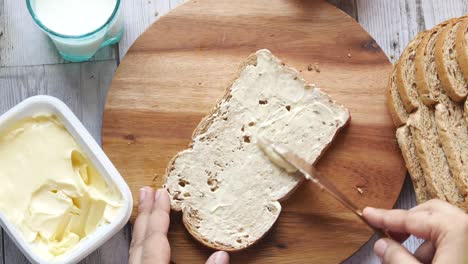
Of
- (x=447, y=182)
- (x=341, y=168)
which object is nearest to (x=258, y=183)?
(x=341, y=168)

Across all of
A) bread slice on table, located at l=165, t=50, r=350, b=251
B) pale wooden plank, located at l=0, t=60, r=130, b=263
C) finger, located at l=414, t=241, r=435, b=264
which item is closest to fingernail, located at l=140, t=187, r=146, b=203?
bread slice on table, located at l=165, t=50, r=350, b=251

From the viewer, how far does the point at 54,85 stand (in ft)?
9.28

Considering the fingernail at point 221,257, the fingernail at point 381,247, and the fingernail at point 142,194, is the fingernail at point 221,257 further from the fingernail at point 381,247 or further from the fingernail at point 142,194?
the fingernail at point 381,247

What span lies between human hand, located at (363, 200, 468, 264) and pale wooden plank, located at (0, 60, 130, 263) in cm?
121

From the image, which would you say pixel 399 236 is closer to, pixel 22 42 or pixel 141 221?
pixel 141 221

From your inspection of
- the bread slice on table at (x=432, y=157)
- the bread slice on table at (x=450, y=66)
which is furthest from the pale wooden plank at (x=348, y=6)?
the bread slice on table at (x=432, y=157)

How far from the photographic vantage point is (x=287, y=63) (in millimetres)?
2742

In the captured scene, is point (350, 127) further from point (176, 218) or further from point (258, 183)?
point (176, 218)

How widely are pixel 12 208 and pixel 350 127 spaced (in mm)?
1364

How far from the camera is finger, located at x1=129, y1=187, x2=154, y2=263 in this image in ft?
8.48

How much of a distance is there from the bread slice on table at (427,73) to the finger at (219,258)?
3.28 feet

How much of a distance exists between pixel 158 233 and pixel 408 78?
46.3 inches

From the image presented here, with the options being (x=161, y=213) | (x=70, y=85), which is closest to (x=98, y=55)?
(x=70, y=85)

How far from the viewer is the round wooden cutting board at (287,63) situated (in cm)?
266
